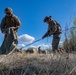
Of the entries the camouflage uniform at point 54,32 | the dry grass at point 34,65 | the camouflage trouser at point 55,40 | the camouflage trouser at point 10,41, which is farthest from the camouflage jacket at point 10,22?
the dry grass at point 34,65

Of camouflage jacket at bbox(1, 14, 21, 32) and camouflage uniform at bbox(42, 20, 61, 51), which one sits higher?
camouflage jacket at bbox(1, 14, 21, 32)

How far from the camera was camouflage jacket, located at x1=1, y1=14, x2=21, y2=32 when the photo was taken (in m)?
8.59

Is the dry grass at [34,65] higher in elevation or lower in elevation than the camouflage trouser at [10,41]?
lower

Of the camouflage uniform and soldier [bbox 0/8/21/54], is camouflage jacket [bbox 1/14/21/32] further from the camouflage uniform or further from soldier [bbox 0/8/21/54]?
the camouflage uniform

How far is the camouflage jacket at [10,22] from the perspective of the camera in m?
8.59

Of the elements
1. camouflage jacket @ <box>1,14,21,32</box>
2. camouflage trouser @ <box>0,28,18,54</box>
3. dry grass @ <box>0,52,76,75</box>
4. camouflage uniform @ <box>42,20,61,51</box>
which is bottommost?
dry grass @ <box>0,52,76,75</box>

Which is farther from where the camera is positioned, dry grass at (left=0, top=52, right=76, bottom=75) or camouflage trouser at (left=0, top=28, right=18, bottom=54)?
camouflage trouser at (left=0, top=28, right=18, bottom=54)

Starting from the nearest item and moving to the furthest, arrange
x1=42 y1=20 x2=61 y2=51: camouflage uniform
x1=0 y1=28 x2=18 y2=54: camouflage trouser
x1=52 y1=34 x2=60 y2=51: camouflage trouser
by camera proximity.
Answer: x1=0 y1=28 x2=18 y2=54: camouflage trouser → x1=42 y1=20 x2=61 y2=51: camouflage uniform → x1=52 y1=34 x2=60 y2=51: camouflage trouser

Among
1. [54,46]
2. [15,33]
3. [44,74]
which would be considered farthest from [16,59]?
[54,46]

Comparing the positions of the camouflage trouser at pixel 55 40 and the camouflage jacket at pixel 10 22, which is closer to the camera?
the camouflage jacket at pixel 10 22

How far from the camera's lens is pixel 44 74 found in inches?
178

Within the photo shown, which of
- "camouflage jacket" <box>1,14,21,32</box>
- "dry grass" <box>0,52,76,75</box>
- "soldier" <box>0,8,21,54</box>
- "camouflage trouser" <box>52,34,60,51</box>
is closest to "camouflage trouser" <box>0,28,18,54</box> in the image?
"soldier" <box>0,8,21,54</box>

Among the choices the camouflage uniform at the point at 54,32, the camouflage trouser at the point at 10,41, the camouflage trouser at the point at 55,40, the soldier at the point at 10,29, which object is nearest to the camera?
the soldier at the point at 10,29

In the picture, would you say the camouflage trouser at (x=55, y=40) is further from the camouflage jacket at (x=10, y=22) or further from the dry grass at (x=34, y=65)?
the dry grass at (x=34, y=65)
